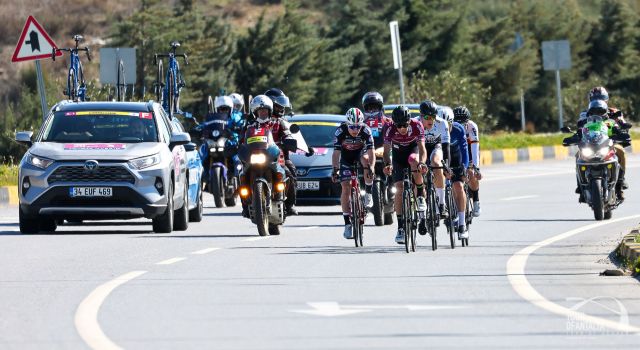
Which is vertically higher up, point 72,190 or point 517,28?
point 517,28

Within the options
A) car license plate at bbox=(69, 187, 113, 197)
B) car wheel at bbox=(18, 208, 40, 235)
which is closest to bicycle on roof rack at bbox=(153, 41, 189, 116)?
car wheel at bbox=(18, 208, 40, 235)

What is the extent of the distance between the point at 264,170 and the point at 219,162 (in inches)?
293

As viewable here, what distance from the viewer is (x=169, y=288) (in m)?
15.3

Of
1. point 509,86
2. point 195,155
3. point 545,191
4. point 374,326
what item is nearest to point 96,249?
point 195,155

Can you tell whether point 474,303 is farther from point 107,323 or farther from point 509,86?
point 509,86

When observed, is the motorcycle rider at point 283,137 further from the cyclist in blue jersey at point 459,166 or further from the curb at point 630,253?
the curb at point 630,253

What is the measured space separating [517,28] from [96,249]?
56.9 m

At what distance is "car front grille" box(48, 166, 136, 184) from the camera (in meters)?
22.4

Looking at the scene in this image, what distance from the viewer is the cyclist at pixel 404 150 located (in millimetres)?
19656

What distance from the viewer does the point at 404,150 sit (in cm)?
1984

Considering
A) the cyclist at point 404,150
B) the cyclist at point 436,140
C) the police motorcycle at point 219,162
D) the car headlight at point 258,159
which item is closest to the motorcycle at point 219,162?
the police motorcycle at point 219,162

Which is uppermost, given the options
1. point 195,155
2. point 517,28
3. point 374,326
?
point 517,28

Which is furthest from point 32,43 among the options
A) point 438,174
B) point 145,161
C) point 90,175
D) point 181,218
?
point 438,174

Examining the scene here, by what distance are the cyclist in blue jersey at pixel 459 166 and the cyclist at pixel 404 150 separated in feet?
2.47
